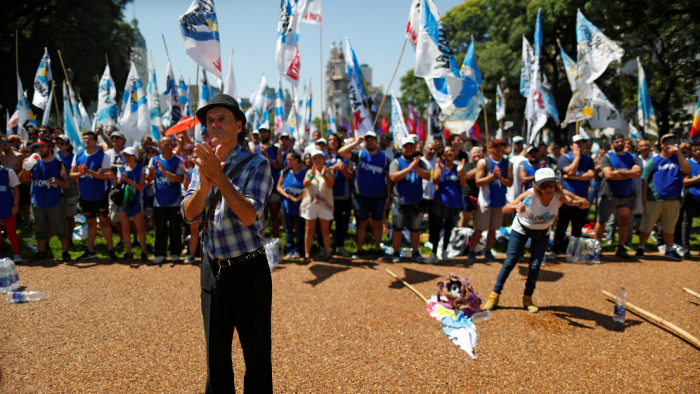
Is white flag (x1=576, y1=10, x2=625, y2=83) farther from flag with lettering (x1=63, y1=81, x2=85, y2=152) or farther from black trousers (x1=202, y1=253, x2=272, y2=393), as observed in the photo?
flag with lettering (x1=63, y1=81, x2=85, y2=152)

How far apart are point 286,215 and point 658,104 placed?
2577cm

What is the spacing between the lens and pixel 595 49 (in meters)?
8.50

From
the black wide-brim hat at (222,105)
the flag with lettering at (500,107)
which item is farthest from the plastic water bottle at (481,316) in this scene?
the flag with lettering at (500,107)

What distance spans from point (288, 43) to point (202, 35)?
1782 mm

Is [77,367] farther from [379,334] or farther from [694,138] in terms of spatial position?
[694,138]

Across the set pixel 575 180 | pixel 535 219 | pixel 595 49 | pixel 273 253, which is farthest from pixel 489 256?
pixel 595 49

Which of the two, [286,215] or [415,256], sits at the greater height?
[286,215]

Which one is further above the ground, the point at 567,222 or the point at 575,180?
the point at 575,180

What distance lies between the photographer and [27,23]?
82.9 ft

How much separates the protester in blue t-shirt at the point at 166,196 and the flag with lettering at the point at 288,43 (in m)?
2.50

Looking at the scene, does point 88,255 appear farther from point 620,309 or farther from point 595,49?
point 595,49

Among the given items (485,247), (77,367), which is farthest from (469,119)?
(77,367)

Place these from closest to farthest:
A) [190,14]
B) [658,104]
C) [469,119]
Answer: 1. [190,14]
2. [469,119]
3. [658,104]

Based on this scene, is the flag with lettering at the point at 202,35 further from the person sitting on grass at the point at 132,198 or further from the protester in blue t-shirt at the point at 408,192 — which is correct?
the protester in blue t-shirt at the point at 408,192
